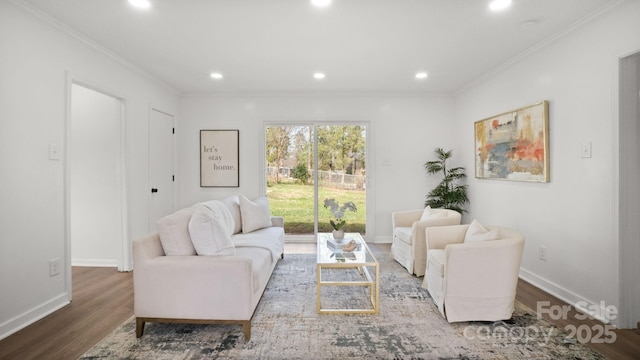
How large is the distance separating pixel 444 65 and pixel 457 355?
3226 mm

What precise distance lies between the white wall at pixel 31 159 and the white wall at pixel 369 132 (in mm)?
2156

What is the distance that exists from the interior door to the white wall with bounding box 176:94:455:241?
0.99ft

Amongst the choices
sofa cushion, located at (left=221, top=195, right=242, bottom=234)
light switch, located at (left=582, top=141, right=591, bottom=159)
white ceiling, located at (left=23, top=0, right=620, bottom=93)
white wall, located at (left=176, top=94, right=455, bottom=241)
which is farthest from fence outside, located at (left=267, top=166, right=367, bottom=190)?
light switch, located at (left=582, top=141, right=591, bottom=159)

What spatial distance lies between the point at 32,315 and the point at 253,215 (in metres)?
2.15

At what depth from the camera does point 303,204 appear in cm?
542

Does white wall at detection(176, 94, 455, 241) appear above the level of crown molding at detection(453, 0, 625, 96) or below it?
below

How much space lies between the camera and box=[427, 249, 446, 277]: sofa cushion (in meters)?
2.69

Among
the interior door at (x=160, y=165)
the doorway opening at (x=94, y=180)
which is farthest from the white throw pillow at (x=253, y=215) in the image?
the doorway opening at (x=94, y=180)

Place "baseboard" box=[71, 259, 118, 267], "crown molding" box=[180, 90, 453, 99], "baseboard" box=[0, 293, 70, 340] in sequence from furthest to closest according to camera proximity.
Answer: "crown molding" box=[180, 90, 453, 99] < "baseboard" box=[71, 259, 118, 267] < "baseboard" box=[0, 293, 70, 340]

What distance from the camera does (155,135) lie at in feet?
14.9

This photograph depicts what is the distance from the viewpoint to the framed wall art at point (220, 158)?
5.29 metres

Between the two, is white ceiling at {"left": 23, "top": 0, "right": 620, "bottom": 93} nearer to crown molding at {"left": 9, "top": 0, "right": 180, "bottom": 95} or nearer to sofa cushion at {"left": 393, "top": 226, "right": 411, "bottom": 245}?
crown molding at {"left": 9, "top": 0, "right": 180, "bottom": 95}

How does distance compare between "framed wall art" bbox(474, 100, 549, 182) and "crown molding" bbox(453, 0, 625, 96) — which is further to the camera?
"framed wall art" bbox(474, 100, 549, 182)

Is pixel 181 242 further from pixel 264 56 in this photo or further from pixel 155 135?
pixel 155 135
